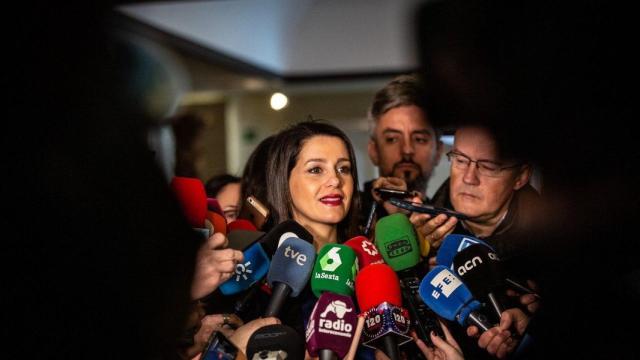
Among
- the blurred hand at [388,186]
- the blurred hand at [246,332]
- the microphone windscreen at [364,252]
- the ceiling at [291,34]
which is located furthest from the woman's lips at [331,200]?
the ceiling at [291,34]

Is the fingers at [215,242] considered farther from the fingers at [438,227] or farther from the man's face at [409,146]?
the man's face at [409,146]

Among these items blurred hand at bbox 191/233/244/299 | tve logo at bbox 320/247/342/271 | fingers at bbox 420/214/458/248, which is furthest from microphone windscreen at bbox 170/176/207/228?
fingers at bbox 420/214/458/248

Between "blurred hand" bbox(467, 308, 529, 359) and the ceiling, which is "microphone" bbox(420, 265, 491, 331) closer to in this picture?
"blurred hand" bbox(467, 308, 529, 359)

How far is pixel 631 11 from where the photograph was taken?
176 centimetres

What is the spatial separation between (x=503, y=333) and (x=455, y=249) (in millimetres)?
278

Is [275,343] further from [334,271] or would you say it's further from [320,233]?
[320,233]

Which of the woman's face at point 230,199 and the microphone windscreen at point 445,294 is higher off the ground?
the woman's face at point 230,199

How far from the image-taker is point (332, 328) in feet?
4.88

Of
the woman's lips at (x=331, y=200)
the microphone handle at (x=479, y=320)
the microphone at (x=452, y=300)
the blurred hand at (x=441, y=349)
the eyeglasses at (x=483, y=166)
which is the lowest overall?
the blurred hand at (x=441, y=349)

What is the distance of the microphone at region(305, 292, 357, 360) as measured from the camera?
1486 mm

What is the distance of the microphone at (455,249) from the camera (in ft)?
5.74

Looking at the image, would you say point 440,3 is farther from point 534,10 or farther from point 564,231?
point 564,231

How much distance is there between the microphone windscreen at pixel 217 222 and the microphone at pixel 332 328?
1.51ft

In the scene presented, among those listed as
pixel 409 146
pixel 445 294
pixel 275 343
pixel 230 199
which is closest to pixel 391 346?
Answer: pixel 445 294
